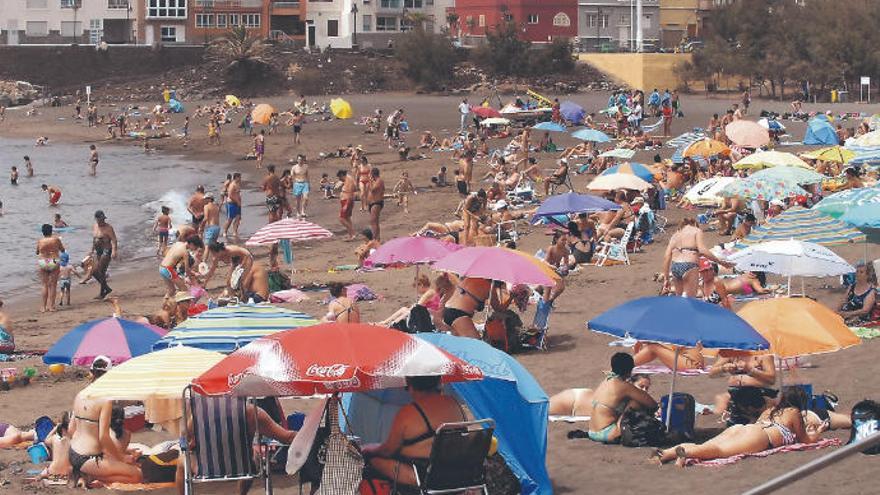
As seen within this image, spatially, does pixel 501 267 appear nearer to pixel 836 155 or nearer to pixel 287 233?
pixel 287 233

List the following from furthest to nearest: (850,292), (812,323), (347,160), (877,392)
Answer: (347,160)
(850,292)
(877,392)
(812,323)

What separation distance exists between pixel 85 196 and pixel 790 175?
25.4 metres

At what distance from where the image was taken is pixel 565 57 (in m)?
66.2

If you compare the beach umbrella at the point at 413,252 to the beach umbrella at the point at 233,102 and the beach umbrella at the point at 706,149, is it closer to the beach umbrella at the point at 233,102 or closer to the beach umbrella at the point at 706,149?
the beach umbrella at the point at 706,149

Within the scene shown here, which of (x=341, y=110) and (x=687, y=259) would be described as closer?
(x=687, y=259)

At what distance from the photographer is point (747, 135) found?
27.2 metres

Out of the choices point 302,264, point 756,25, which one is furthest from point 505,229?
point 756,25

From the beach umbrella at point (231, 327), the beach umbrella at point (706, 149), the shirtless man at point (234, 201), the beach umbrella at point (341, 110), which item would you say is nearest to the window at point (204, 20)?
the beach umbrella at point (341, 110)

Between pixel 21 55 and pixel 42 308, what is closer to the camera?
pixel 42 308

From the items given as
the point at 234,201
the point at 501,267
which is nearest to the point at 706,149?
the point at 234,201

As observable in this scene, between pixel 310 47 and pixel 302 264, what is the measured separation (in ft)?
181

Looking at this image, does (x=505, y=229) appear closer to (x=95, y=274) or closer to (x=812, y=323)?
(x=95, y=274)

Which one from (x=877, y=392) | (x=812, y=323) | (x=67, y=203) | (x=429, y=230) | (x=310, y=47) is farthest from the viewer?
(x=310, y=47)

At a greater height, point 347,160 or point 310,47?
point 310,47
